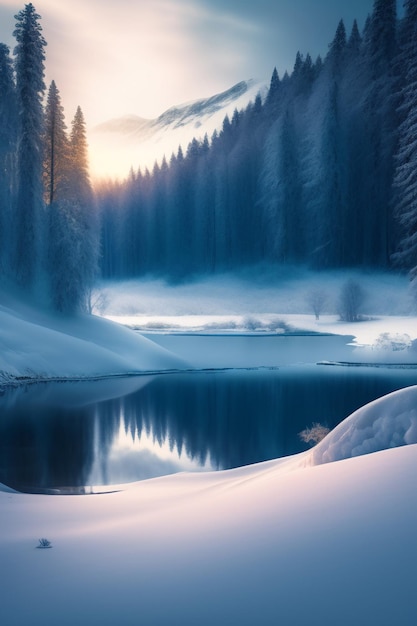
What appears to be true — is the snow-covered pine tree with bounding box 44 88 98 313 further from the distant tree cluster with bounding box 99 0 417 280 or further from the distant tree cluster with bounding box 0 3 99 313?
the distant tree cluster with bounding box 99 0 417 280

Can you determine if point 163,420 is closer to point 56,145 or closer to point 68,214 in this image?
point 68,214

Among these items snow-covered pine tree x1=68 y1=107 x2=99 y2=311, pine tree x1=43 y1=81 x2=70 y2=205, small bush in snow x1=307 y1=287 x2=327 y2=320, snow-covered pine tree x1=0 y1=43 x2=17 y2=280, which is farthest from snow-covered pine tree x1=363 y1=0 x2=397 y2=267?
snow-covered pine tree x1=0 y1=43 x2=17 y2=280

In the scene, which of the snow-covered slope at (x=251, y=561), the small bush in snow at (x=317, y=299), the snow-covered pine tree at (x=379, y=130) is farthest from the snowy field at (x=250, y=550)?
the snow-covered pine tree at (x=379, y=130)

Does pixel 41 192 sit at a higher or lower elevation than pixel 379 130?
lower

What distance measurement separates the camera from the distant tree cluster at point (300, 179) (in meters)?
48.6

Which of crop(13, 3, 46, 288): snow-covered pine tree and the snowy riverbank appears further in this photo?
crop(13, 3, 46, 288): snow-covered pine tree

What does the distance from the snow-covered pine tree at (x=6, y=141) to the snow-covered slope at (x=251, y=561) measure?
29.2 metres

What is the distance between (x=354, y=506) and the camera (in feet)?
9.86

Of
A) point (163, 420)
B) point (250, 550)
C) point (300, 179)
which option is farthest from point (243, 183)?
point (250, 550)

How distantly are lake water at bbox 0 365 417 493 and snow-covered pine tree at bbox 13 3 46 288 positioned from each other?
395 inches

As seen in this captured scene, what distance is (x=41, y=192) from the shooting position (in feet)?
101

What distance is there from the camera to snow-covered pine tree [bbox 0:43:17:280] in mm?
30672

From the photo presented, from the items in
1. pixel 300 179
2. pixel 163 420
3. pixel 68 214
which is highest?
pixel 300 179

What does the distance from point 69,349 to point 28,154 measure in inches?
492
